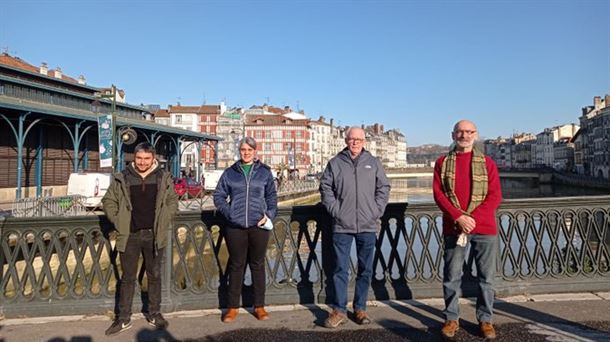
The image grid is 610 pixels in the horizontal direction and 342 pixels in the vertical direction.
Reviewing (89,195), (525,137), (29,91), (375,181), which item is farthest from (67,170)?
(525,137)

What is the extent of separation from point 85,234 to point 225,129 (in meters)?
79.2

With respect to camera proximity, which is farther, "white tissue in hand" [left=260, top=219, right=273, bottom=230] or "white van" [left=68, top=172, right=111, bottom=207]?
"white van" [left=68, top=172, right=111, bottom=207]

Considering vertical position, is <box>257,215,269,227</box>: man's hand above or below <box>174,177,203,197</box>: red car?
above

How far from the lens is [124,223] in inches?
171

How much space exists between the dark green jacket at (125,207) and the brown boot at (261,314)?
4.09ft

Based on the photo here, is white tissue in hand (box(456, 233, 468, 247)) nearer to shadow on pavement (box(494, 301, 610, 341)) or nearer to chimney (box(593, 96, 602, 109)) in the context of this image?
shadow on pavement (box(494, 301, 610, 341))

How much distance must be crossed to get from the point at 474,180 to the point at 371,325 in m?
1.78

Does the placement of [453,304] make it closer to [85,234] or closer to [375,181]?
[375,181]

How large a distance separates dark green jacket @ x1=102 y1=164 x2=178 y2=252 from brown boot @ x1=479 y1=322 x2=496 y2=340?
331 cm

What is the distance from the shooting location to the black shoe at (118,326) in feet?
13.8

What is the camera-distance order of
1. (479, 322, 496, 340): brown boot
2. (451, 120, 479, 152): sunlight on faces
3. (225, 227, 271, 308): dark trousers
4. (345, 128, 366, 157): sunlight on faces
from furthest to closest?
1. (225, 227, 271, 308): dark trousers
2. (345, 128, 366, 157): sunlight on faces
3. (451, 120, 479, 152): sunlight on faces
4. (479, 322, 496, 340): brown boot

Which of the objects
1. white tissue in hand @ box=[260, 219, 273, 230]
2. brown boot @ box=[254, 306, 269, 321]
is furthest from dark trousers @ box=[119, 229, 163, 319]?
white tissue in hand @ box=[260, 219, 273, 230]

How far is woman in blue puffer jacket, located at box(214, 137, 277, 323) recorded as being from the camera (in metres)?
4.50

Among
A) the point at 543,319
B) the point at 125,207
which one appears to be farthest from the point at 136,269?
the point at 543,319
